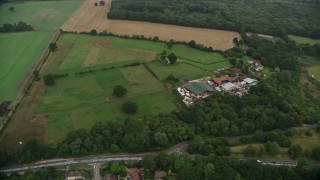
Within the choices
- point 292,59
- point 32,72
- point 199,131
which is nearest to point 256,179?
point 199,131

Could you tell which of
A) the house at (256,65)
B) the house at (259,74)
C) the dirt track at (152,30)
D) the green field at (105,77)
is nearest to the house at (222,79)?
the green field at (105,77)

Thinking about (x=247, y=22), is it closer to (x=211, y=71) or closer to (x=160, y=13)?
(x=160, y=13)

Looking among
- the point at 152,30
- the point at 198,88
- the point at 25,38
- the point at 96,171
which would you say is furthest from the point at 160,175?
the point at 25,38

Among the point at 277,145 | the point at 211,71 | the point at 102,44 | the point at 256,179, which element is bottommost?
the point at 256,179

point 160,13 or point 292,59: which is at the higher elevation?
point 160,13

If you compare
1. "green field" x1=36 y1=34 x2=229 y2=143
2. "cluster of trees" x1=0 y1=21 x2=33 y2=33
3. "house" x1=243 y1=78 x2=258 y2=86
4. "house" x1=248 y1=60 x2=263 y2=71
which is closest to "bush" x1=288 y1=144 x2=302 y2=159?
"house" x1=243 y1=78 x2=258 y2=86

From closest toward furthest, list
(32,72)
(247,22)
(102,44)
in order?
(32,72) < (102,44) < (247,22)

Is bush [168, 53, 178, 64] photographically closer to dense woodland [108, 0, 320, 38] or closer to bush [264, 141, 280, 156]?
dense woodland [108, 0, 320, 38]

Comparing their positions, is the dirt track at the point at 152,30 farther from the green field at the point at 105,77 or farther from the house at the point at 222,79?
the house at the point at 222,79
